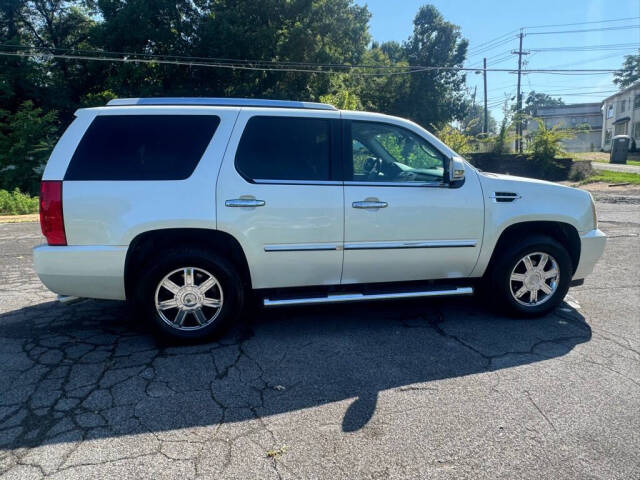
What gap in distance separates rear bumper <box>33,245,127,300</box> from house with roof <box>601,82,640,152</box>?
51.1 metres

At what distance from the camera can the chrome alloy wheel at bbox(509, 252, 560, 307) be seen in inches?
168

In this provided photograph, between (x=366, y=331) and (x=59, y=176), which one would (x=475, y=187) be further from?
(x=59, y=176)

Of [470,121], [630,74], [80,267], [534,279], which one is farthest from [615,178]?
[630,74]

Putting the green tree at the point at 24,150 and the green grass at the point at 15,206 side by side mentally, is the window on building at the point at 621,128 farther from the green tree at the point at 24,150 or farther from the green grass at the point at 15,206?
the green grass at the point at 15,206

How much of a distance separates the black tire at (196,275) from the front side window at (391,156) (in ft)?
4.62

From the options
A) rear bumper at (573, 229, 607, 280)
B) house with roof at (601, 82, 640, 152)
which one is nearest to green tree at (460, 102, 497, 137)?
house with roof at (601, 82, 640, 152)

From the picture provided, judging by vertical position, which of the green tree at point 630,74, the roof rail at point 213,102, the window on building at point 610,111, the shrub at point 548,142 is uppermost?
the green tree at point 630,74

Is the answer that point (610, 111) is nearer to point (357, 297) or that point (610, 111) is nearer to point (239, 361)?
point (357, 297)

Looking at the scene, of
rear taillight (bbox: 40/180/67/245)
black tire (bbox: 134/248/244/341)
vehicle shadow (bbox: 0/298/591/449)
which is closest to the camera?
vehicle shadow (bbox: 0/298/591/449)

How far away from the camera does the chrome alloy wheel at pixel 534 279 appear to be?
4.26 metres

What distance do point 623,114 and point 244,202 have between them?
6507cm

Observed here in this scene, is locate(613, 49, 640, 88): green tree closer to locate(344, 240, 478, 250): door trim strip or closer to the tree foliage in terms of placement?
the tree foliage

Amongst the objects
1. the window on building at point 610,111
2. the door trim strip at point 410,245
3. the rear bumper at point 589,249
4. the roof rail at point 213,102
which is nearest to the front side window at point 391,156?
the roof rail at point 213,102

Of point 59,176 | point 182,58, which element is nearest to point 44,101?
point 182,58
